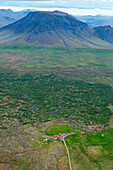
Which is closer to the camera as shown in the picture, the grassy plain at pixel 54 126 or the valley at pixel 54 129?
the valley at pixel 54 129

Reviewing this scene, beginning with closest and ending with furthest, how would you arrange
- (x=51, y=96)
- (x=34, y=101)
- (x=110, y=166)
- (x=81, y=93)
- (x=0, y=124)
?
(x=110, y=166)
(x=0, y=124)
(x=34, y=101)
(x=51, y=96)
(x=81, y=93)

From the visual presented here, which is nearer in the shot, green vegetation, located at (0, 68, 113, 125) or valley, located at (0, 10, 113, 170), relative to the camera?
valley, located at (0, 10, 113, 170)

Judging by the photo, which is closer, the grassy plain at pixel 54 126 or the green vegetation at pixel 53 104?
the grassy plain at pixel 54 126

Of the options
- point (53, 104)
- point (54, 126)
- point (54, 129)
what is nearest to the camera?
point (54, 129)

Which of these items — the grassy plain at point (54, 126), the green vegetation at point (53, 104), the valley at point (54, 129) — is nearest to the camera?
the valley at point (54, 129)

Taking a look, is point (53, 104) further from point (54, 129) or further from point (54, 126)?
point (54, 129)

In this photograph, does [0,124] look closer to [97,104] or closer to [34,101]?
[34,101]

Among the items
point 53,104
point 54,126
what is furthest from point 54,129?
point 53,104

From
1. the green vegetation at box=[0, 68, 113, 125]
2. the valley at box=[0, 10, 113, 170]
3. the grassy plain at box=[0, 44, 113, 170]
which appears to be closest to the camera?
the valley at box=[0, 10, 113, 170]

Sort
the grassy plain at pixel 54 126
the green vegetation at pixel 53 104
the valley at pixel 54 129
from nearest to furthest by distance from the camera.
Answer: the valley at pixel 54 129 < the grassy plain at pixel 54 126 < the green vegetation at pixel 53 104

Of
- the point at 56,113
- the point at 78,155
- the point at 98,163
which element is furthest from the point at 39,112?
the point at 98,163

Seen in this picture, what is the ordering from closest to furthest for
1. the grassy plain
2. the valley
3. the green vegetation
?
the valley → the grassy plain → the green vegetation
